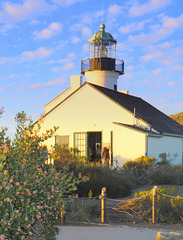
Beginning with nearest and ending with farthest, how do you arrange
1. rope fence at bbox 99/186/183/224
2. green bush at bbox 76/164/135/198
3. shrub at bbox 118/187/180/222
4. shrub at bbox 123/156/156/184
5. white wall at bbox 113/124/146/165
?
rope fence at bbox 99/186/183/224
shrub at bbox 118/187/180/222
green bush at bbox 76/164/135/198
shrub at bbox 123/156/156/184
white wall at bbox 113/124/146/165

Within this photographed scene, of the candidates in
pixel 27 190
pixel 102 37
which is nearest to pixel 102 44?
pixel 102 37

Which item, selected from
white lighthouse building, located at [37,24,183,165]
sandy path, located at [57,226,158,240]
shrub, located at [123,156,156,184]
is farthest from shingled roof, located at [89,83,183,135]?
sandy path, located at [57,226,158,240]

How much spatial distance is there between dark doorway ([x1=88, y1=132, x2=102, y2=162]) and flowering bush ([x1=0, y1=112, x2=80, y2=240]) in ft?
53.3

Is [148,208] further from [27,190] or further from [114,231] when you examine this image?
[27,190]

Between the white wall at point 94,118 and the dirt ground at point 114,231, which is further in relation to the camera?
the white wall at point 94,118

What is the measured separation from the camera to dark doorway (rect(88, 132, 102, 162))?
851 inches

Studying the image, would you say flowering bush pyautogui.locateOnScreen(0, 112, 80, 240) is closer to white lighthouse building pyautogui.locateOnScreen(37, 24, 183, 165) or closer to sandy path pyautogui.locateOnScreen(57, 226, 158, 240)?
sandy path pyautogui.locateOnScreen(57, 226, 158, 240)

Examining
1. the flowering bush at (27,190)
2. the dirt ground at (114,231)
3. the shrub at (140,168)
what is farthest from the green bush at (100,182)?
the flowering bush at (27,190)

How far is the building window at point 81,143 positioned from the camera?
21.4 meters

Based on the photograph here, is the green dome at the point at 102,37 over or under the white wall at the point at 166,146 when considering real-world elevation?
over

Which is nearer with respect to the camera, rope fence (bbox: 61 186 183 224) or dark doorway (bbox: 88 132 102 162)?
rope fence (bbox: 61 186 183 224)

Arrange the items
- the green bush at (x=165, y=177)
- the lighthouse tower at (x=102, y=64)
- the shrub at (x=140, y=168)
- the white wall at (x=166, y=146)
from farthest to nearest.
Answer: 1. the lighthouse tower at (x=102, y=64)
2. the white wall at (x=166, y=146)
3. the shrub at (x=140, y=168)
4. the green bush at (x=165, y=177)

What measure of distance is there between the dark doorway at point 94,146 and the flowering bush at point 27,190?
53.3 ft

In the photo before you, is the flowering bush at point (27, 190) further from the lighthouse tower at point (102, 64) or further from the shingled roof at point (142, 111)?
the lighthouse tower at point (102, 64)
